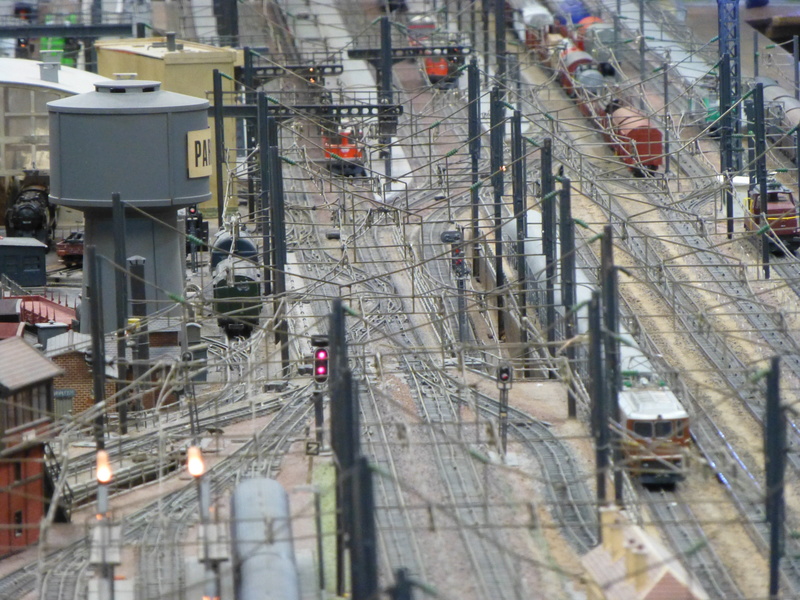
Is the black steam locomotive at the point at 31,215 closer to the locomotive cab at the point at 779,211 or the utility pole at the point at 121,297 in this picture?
the utility pole at the point at 121,297

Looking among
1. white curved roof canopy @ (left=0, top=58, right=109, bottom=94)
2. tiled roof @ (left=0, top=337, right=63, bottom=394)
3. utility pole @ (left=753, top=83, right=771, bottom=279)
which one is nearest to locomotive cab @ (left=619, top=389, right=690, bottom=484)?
tiled roof @ (left=0, top=337, right=63, bottom=394)

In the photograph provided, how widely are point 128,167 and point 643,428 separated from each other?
48.4 feet

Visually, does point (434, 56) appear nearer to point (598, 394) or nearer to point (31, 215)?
point (31, 215)

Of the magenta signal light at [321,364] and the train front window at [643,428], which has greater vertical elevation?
the magenta signal light at [321,364]

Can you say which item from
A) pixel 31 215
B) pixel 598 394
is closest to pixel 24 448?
pixel 598 394

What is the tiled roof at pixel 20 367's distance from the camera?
24356 mm

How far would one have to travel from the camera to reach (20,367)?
983 inches

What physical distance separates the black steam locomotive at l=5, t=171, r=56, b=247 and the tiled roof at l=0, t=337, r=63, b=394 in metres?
20.7

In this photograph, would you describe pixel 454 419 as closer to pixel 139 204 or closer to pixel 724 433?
pixel 724 433

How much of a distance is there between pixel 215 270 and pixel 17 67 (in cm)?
1425

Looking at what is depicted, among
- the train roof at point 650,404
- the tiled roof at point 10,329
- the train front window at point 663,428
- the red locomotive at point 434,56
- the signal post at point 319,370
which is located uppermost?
the red locomotive at point 434,56

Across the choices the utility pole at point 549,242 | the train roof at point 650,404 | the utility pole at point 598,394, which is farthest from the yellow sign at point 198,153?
the utility pole at point 598,394

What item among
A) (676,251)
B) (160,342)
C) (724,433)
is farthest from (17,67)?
(724,433)

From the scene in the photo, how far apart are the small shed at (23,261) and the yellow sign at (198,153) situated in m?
8.00
